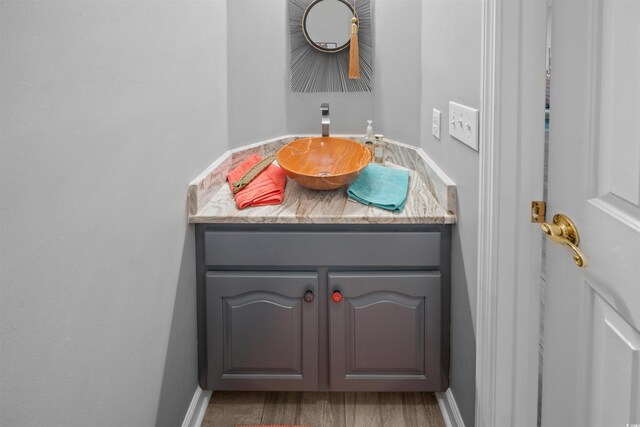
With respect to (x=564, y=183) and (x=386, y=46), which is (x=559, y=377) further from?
(x=386, y=46)

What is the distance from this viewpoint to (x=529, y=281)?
4.79ft

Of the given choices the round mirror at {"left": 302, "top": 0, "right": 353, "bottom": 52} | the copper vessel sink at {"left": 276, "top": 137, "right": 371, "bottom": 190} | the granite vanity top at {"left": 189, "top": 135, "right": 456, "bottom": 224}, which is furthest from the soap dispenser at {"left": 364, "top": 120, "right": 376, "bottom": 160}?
the round mirror at {"left": 302, "top": 0, "right": 353, "bottom": 52}

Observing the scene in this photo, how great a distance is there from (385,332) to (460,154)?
2.31 feet

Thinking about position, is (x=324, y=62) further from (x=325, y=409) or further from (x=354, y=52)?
(x=325, y=409)

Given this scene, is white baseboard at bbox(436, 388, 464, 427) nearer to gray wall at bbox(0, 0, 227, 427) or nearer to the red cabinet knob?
the red cabinet knob

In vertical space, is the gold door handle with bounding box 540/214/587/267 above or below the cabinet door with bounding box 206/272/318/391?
above

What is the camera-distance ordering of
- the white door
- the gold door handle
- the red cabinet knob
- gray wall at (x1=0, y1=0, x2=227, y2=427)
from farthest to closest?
the red cabinet knob
the gold door handle
the white door
gray wall at (x1=0, y1=0, x2=227, y2=427)

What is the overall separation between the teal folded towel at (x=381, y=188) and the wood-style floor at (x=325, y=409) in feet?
2.48

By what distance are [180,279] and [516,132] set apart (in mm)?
1110

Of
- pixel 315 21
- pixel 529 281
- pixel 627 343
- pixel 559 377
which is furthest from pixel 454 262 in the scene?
pixel 315 21

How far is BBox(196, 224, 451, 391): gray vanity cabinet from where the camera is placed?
204 centimetres

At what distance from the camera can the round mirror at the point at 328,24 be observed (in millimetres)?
2688

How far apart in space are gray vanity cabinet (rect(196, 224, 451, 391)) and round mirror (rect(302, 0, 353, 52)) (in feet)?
3.54

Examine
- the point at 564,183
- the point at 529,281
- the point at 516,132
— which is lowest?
the point at 529,281
